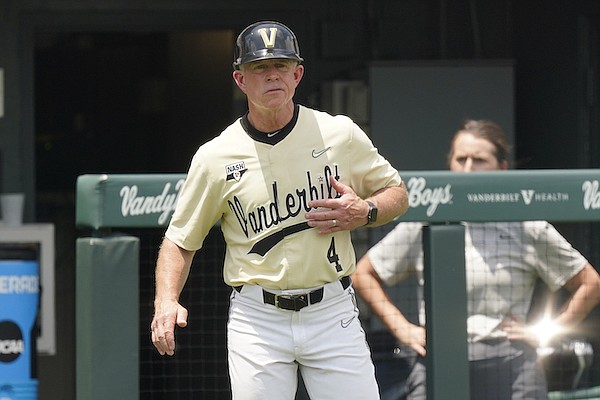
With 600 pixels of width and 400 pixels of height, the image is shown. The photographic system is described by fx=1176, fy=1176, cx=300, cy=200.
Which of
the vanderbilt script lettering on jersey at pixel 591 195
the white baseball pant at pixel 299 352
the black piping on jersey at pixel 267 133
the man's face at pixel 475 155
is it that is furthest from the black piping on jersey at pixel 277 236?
the man's face at pixel 475 155

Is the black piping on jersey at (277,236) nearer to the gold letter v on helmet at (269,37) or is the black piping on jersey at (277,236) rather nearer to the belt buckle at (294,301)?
the belt buckle at (294,301)

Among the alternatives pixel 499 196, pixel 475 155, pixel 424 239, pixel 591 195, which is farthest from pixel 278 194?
pixel 475 155

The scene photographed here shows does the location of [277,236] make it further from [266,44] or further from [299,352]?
[266,44]

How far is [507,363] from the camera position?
14.4 feet

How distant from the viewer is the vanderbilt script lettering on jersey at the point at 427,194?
4070 mm

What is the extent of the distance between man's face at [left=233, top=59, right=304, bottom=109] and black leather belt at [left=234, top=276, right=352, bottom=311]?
57 cm

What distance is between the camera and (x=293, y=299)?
3520 mm

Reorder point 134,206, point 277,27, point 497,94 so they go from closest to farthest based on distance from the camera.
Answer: point 277,27 < point 134,206 < point 497,94

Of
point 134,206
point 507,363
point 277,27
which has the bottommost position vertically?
point 507,363

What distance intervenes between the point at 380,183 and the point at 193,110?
563cm

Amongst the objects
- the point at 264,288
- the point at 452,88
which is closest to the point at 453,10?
the point at 452,88

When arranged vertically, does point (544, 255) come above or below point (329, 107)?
below

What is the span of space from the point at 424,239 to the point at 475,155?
2.21 ft

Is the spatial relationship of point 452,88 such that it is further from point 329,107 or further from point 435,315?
point 435,315
